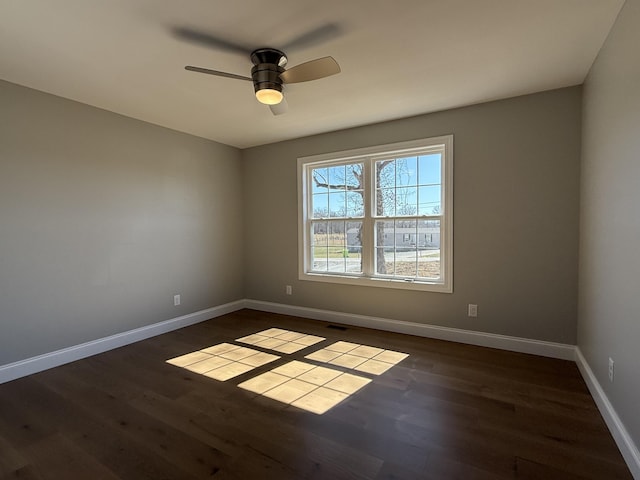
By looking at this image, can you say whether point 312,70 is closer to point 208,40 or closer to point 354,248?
point 208,40

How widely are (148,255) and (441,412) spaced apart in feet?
10.8

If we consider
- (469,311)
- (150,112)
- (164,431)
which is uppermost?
(150,112)


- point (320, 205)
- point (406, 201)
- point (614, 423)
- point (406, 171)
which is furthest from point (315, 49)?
point (614, 423)

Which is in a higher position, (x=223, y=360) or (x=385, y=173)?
(x=385, y=173)

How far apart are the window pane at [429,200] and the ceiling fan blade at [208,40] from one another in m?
2.25

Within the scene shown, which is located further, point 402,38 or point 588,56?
point 588,56

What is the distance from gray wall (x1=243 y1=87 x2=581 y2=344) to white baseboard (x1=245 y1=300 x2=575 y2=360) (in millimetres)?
65

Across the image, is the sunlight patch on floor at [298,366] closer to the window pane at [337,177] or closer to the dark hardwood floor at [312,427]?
the dark hardwood floor at [312,427]

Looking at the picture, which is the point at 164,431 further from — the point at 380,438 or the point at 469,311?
the point at 469,311

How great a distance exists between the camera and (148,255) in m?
3.64

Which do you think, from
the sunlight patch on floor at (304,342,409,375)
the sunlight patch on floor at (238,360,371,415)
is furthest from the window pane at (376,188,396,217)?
the sunlight patch on floor at (238,360,371,415)

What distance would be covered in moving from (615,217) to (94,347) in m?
4.28

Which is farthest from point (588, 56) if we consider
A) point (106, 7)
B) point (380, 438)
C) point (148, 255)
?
point (148, 255)

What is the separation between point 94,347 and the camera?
123 inches
